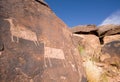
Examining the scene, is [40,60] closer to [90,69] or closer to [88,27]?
[90,69]

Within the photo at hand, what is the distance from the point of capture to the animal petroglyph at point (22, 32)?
Result: 117 inches

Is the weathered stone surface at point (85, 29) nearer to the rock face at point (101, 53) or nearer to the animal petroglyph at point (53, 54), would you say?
the rock face at point (101, 53)

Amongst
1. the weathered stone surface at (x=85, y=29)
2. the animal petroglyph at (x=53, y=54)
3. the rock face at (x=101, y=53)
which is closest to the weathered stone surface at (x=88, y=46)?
the rock face at (x=101, y=53)

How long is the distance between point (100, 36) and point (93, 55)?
218 cm

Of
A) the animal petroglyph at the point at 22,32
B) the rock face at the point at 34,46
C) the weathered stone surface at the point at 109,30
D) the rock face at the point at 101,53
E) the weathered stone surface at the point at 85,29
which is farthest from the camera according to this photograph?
the weathered stone surface at the point at 85,29

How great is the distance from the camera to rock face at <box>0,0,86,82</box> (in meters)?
2.68

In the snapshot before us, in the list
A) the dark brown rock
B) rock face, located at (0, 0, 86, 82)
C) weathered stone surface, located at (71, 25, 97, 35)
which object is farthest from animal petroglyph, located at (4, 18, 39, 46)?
→ weathered stone surface, located at (71, 25, 97, 35)

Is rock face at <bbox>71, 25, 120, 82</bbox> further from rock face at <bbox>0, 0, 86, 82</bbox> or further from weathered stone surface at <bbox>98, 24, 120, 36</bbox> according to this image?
rock face at <bbox>0, 0, 86, 82</bbox>

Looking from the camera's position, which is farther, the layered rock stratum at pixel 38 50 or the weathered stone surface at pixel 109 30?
the weathered stone surface at pixel 109 30

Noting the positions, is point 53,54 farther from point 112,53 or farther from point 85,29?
point 85,29

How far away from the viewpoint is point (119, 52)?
5.80m

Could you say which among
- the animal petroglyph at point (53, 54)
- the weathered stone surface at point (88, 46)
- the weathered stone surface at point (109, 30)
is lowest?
the animal petroglyph at point (53, 54)

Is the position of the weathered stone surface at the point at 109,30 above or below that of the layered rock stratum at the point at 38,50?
above

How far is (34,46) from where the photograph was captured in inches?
125
